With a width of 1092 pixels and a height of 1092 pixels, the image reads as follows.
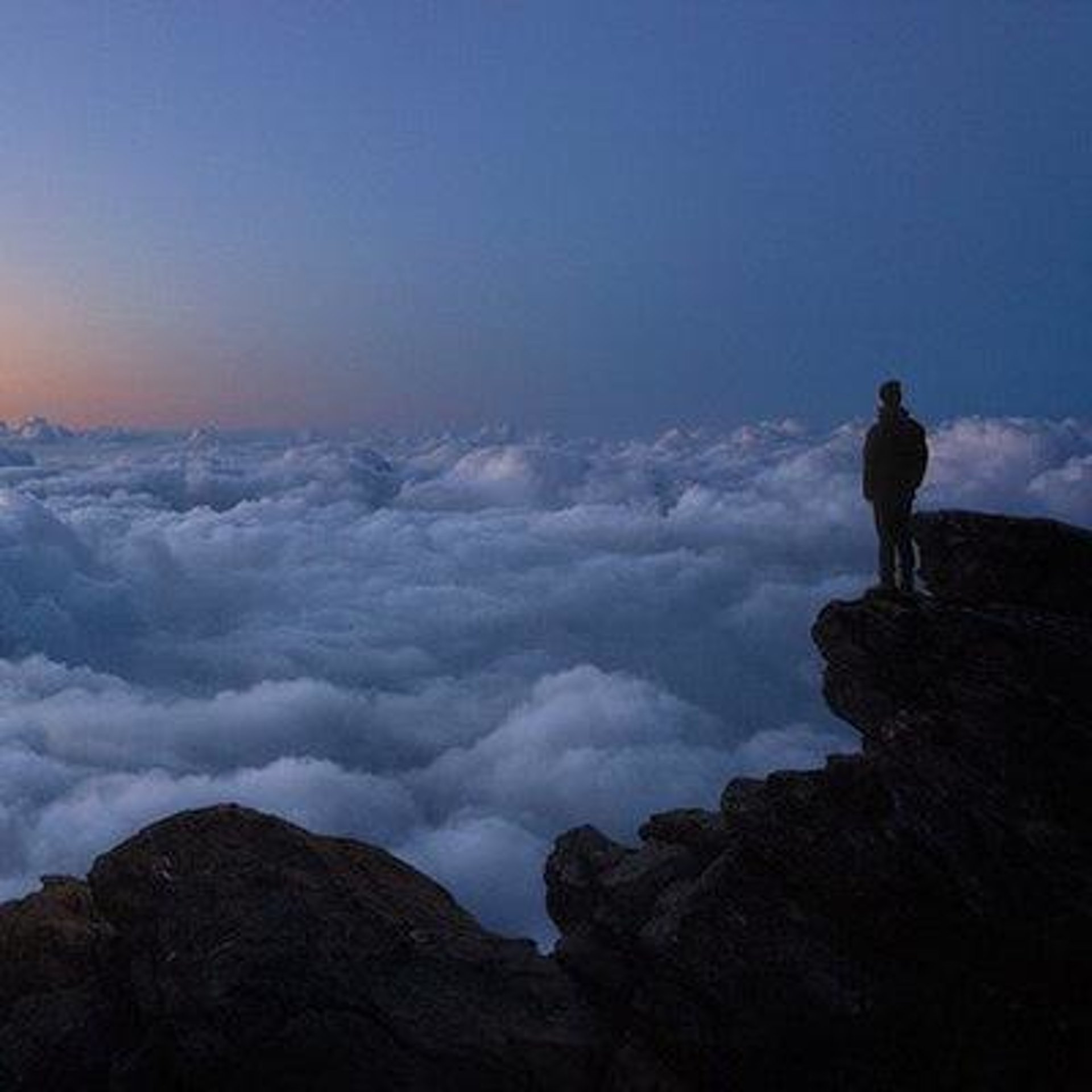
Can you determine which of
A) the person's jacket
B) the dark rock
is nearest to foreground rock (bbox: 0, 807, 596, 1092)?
the dark rock

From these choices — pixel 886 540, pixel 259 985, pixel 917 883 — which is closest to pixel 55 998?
pixel 259 985

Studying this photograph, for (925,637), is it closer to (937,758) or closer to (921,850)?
(937,758)

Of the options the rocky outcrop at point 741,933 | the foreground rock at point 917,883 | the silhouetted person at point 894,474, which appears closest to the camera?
the foreground rock at point 917,883

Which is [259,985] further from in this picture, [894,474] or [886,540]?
[894,474]

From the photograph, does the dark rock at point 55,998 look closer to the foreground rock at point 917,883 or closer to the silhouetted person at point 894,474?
the foreground rock at point 917,883

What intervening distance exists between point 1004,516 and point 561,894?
39.8ft

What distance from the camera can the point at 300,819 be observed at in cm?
19988

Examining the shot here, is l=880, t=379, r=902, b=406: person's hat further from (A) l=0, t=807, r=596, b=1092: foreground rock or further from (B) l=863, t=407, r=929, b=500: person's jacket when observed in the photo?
(A) l=0, t=807, r=596, b=1092: foreground rock

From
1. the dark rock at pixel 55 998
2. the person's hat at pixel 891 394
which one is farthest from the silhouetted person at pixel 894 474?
the dark rock at pixel 55 998

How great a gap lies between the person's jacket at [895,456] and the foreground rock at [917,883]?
3.63 feet

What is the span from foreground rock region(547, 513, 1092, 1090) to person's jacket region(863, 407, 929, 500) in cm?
111

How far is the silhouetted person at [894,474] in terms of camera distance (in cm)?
1992

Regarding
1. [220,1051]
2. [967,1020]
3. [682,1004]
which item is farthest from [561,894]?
[967,1020]

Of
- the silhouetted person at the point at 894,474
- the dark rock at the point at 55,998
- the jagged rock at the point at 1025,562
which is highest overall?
the silhouetted person at the point at 894,474
